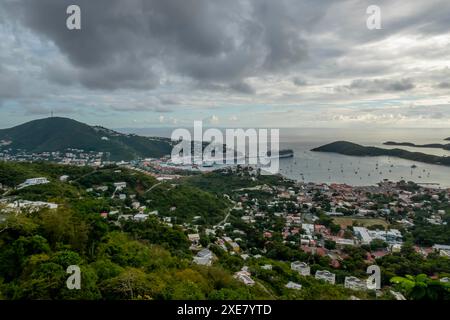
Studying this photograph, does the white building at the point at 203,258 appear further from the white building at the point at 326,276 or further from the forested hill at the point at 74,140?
the forested hill at the point at 74,140

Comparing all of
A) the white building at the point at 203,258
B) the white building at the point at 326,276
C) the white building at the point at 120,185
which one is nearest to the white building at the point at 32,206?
the white building at the point at 203,258

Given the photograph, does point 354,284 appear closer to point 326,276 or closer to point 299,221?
point 326,276

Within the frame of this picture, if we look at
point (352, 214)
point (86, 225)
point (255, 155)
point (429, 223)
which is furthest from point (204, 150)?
point (86, 225)

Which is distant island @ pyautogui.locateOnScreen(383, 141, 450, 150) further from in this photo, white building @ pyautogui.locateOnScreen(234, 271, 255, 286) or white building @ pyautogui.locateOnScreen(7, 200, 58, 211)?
white building @ pyautogui.locateOnScreen(7, 200, 58, 211)

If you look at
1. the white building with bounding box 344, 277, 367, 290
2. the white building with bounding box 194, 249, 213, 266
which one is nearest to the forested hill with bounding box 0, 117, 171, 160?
the white building with bounding box 194, 249, 213, 266
